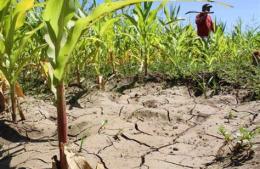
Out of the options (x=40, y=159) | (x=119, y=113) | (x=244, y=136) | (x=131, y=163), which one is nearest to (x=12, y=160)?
(x=40, y=159)

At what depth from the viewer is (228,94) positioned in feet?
9.75

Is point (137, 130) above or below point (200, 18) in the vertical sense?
below

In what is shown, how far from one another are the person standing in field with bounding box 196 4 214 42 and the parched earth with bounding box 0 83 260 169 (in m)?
2.16

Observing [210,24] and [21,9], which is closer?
[21,9]

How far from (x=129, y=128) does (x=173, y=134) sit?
9.9 inches

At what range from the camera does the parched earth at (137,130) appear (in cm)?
199

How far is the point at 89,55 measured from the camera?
3037 millimetres

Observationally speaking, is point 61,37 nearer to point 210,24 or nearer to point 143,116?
point 143,116

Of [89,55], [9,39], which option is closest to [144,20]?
[89,55]

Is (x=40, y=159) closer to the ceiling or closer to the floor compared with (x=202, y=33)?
closer to the floor

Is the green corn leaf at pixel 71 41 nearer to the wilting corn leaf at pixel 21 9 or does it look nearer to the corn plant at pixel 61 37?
the corn plant at pixel 61 37

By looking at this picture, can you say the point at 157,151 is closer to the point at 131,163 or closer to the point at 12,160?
the point at 131,163

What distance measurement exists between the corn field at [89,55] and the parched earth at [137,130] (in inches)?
3.8

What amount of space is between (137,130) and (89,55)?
0.88 metres
